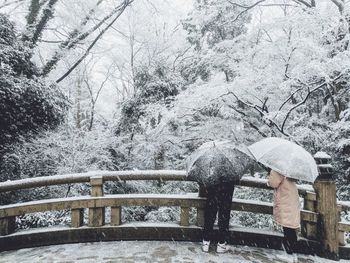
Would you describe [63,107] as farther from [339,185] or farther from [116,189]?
[339,185]

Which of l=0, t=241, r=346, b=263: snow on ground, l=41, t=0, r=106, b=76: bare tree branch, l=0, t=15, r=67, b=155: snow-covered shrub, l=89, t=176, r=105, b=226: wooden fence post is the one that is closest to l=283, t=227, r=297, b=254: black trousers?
l=0, t=241, r=346, b=263: snow on ground

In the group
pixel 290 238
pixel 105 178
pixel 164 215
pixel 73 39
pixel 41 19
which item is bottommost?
pixel 164 215

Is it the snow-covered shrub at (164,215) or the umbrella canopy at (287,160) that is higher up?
the umbrella canopy at (287,160)

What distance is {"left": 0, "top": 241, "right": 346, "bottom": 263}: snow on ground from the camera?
4539 mm

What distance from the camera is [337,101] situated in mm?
11117

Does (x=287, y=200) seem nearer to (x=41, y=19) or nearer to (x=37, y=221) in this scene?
(x=37, y=221)

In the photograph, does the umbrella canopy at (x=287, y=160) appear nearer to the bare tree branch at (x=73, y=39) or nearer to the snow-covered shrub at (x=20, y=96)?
the snow-covered shrub at (x=20, y=96)

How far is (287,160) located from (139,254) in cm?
230

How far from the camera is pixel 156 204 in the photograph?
5215mm

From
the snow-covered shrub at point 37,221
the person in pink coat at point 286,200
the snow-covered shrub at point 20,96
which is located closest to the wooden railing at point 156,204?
the person in pink coat at point 286,200

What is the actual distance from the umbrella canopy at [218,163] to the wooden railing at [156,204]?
26.4 inches

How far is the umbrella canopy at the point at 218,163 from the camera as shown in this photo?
4.36 m

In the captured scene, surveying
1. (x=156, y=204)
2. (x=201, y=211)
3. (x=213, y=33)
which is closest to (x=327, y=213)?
(x=201, y=211)

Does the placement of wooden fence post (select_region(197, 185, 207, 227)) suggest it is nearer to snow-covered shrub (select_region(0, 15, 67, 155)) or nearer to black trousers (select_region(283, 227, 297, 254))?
black trousers (select_region(283, 227, 297, 254))
